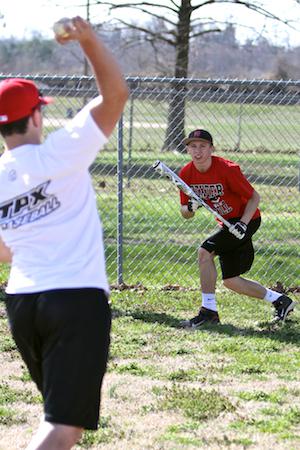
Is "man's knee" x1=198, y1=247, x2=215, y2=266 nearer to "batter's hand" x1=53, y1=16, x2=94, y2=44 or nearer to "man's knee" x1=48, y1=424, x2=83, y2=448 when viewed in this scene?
"man's knee" x1=48, y1=424, x2=83, y2=448

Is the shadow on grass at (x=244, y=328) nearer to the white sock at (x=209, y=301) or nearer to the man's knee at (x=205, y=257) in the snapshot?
the white sock at (x=209, y=301)

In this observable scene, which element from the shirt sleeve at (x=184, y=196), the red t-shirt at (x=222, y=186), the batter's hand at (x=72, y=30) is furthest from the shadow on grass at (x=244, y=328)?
the batter's hand at (x=72, y=30)

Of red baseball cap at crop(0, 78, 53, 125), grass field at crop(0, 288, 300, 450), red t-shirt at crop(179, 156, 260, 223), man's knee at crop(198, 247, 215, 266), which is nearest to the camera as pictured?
red baseball cap at crop(0, 78, 53, 125)

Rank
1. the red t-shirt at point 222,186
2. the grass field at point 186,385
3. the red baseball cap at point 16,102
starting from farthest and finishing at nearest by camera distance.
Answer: the red t-shirt at point 222,186, the grass field at point 186,385, the red baseball cap at point 16,102

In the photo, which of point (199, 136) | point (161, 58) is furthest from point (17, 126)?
point (161, 58)

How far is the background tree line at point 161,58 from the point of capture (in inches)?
1156

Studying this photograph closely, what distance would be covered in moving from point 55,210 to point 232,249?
386 centimetres

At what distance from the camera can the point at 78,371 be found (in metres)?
2.93

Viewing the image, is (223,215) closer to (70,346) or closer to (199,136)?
(199,136)

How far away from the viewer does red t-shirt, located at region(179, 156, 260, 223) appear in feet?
21.3

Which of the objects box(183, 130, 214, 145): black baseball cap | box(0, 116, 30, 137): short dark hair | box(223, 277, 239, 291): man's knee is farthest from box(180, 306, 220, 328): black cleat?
box(0, 116, 30, 137): short dark hair

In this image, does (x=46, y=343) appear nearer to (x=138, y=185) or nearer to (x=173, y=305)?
(x=173, y=305)

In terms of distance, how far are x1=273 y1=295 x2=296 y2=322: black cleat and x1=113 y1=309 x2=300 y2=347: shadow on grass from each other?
67 millimetres

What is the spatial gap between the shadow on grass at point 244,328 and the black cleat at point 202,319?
0.14 feet
